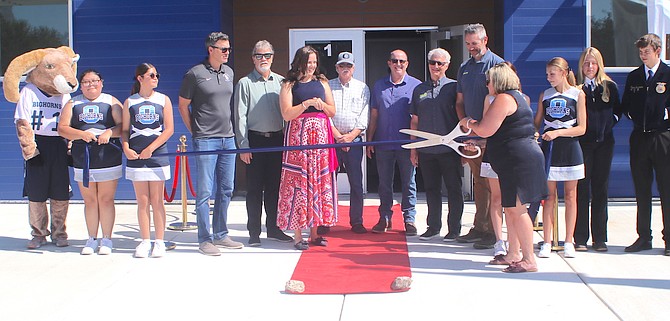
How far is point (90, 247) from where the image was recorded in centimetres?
684

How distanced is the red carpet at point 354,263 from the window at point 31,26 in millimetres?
4331

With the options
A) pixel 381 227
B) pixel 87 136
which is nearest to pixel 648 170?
pixel 381 227

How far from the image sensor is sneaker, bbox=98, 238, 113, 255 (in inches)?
267

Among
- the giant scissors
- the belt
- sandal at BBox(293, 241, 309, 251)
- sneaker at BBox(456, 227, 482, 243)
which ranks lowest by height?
sandal at BBox(293, 241, 309, 251)

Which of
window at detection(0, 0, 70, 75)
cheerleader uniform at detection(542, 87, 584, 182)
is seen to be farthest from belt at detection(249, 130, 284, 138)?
window at detection(0, 0, 70, 75)

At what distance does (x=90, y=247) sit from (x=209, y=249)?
1026 mm

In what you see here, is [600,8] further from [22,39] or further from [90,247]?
[22,39]

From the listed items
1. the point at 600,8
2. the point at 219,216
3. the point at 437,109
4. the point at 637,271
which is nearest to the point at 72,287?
the point at 219,216

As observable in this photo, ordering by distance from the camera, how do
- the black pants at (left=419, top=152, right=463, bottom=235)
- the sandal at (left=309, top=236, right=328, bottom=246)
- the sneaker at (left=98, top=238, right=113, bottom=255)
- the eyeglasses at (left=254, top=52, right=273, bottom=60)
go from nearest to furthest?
1. the sneaker at (left=98, top=238, right=113, bottom=255)
2. the eyeglasses at (left=254, top=52, right=273, bottom=60)
3. the sandal at (left=309, top=236, right=328, bottom=246)
4. the black pants at (left=419, top=152, right=463, bottom=235)

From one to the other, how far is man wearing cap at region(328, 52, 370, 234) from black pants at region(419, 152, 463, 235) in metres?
0.62

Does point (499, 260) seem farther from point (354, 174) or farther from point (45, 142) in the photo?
point (45, 142)

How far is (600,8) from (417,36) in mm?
3779

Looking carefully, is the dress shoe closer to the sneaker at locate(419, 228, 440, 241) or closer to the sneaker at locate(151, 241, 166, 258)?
the sneaker at locate(419, 228, 440, 241)

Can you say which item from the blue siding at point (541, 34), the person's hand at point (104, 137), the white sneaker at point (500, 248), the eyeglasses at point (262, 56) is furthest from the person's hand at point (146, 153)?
the blue siding at point (541, 34)
